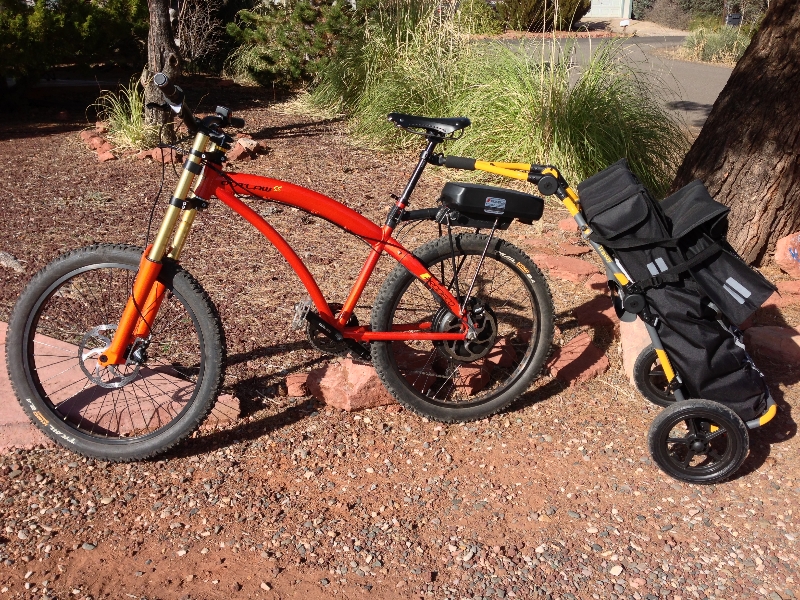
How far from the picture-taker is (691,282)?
3.31 m

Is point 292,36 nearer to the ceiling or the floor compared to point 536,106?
nearer to the ceiling

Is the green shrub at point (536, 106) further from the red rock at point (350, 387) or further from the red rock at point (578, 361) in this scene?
the red rock at point (350, 387)

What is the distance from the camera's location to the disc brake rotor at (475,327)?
3600mm

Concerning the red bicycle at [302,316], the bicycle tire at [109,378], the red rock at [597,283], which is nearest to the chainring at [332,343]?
the red bicycle at [302,316]

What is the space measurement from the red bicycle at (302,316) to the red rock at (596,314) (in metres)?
0.69

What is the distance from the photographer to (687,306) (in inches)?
128

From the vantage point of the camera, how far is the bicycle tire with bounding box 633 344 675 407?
3.85 m

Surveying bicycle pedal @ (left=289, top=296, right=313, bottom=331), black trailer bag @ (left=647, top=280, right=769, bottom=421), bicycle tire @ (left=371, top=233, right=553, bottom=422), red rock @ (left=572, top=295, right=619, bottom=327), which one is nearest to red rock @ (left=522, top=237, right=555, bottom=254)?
red rock @ (left=572, top=295, right=619, bottom=327)

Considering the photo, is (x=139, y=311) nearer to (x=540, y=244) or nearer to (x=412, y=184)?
(x=412, y=184)

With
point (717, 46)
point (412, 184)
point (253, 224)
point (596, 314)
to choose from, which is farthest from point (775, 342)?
point (717, 46)

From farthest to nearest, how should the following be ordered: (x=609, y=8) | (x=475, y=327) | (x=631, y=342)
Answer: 1. (x=609, y=8)
2. (x=631, y=342)
3. (x=475, y=327)

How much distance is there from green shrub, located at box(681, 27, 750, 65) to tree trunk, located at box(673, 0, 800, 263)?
14041 mm

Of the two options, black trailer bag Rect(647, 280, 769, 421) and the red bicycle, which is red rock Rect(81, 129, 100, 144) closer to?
the red bicycle

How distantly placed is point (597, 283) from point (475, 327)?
5.71 ft
